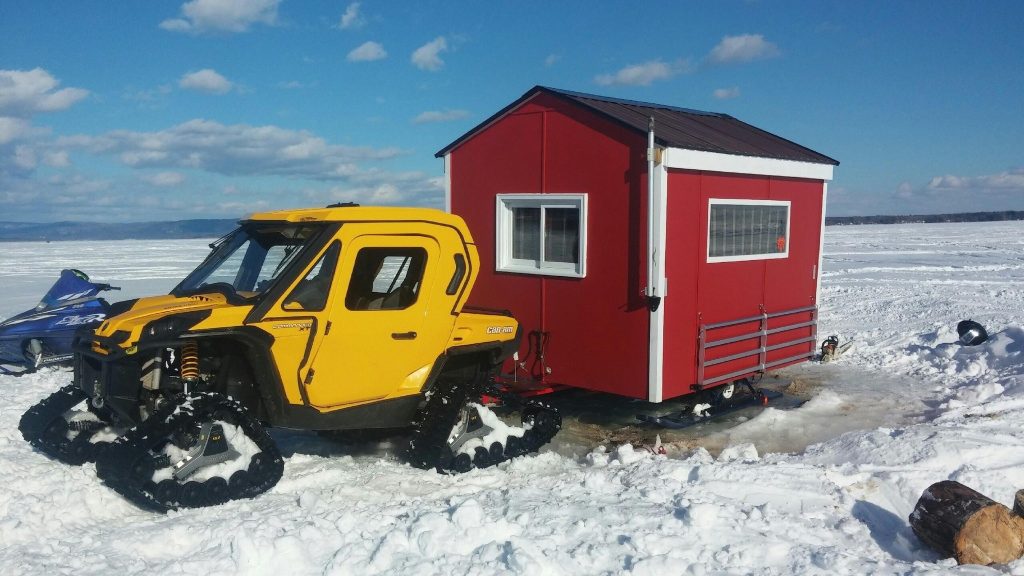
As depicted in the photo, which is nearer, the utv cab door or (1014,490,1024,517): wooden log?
(1014,490,1024,517): wooden log

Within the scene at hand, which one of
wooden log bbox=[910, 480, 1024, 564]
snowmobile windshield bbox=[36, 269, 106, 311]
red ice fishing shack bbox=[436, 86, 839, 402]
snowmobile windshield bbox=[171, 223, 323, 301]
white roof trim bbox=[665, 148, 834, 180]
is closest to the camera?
wooden log bbox=[910, 480, 1024, 564]

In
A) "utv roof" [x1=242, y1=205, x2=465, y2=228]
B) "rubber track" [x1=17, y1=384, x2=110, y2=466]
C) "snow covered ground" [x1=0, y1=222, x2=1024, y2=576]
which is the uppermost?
"utv roof" [x1=242, y1=205, x2=465, y2=228]

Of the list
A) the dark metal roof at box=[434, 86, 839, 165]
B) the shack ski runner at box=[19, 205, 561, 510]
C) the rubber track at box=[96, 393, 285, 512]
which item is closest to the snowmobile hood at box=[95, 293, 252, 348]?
the shack ski runner at box=[19, 205, 561, 510]

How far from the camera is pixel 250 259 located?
6043mm

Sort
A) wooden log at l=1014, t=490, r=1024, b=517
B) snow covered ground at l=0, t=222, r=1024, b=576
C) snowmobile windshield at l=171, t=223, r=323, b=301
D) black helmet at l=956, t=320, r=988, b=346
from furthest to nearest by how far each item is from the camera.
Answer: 1. black helmet at l=956, t=320, r=988, b=346
2. snowmobile windshield at l=171, t=223, r=323, b=301
3. wooden log at l=1014, t=490, r=1024, b=517
4. snow covered ground at l=0, t=222, r=1024, b=576

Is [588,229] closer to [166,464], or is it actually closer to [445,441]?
[445,441]

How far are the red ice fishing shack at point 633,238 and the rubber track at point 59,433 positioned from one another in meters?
4.09

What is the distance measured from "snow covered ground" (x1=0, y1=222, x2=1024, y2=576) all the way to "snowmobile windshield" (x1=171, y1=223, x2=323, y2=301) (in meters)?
1.50

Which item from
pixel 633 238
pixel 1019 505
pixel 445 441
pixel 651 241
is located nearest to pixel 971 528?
pixel 1019 505

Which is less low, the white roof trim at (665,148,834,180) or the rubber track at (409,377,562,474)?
the white roof trim at (665,148,834,180)

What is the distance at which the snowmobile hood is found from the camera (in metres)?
5.12

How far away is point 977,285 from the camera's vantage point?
1988 cm

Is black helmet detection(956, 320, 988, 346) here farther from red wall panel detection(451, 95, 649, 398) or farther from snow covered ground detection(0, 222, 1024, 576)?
red wall panel detection(451, 95, 649, 398)

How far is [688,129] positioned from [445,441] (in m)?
4.44
